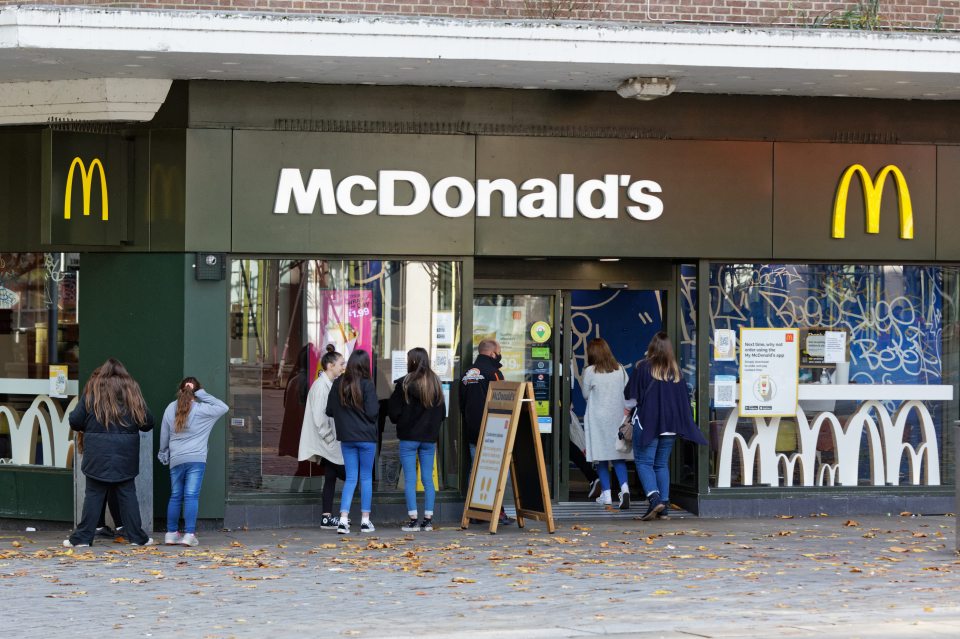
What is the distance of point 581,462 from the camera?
1368 cm

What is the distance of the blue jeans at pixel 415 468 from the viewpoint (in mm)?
12031

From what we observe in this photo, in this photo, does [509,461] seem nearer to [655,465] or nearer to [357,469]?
[357,469]

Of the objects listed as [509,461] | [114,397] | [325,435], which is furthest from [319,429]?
[114,397]

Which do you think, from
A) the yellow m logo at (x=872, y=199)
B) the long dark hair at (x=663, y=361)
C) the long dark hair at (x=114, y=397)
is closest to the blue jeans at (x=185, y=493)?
the long dark hair at (x=114, y=397)

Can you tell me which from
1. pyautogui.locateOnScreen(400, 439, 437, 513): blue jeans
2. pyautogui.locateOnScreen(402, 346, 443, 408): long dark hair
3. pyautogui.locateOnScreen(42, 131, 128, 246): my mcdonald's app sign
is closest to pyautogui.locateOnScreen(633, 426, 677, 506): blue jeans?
pyautogui.locateOnScreen(400, 439, 437, 513): blue jeans

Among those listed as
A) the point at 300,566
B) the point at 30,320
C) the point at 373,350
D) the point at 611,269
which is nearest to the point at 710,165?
the point at 611,269

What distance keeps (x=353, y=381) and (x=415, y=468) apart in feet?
3.29

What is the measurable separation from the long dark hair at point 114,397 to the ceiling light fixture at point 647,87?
16.2 ft

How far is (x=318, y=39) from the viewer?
10883mm

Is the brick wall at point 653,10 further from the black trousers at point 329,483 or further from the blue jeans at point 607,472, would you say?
the blue jeans at point 607,472

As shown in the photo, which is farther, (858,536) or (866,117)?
(866,117)

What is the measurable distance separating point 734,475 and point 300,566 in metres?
5.00

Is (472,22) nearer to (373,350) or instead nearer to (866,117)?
(373,350)

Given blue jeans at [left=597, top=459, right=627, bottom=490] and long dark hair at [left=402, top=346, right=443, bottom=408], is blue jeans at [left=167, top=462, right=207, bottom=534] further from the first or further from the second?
blue jeans at [left=597, top=459, right=627, bottom=490]
